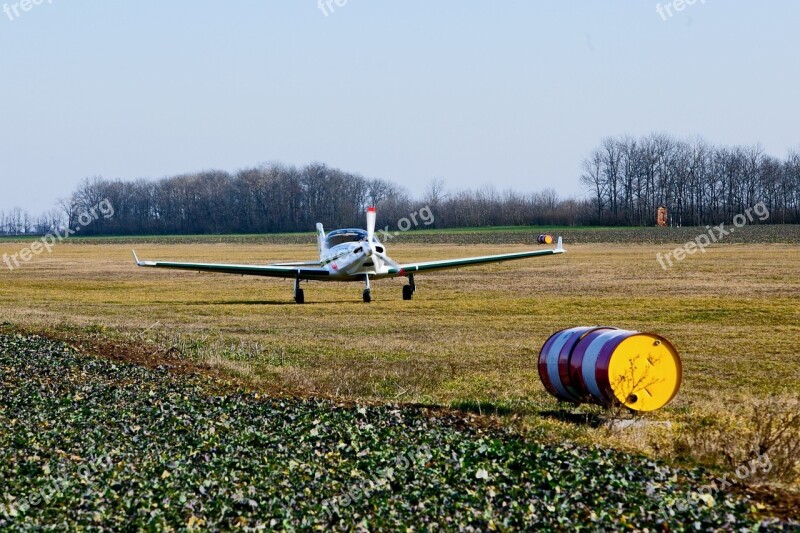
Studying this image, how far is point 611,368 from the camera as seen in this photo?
9.98 meters

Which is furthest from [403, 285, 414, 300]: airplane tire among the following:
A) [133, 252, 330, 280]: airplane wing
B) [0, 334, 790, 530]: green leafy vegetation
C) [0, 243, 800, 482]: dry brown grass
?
[0, 334, 790, 530]: green leafy vegetation

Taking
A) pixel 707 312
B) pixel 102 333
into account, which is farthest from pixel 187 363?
pixel 707 312

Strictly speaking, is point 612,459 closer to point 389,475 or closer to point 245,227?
point 389,475

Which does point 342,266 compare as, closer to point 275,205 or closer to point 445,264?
point 445,264

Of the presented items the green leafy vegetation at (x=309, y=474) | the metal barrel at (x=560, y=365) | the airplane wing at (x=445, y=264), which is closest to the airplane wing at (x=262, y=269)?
the airplane wing at (x=445, y=264)

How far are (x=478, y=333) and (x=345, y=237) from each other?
10.3 metres

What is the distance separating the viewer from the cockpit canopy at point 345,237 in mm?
28375

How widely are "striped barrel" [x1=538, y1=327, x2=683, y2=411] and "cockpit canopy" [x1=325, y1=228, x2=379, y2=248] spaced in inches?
703

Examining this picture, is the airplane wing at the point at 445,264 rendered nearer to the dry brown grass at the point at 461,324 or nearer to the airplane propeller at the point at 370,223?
the dry brown grass at the point at 461,324

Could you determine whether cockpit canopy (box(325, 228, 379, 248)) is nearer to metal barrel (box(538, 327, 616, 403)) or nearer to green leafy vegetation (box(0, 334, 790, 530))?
green leafy vegetation (box(0, 334, 790, 530))

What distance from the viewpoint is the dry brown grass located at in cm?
1246

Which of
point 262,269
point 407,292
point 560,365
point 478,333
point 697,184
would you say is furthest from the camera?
point 697,184

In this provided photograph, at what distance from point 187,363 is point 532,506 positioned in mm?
8794

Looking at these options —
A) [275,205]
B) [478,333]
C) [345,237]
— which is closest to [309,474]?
[478,333]
